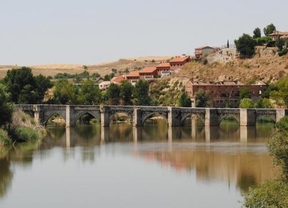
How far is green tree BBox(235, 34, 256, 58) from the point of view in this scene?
382 ft

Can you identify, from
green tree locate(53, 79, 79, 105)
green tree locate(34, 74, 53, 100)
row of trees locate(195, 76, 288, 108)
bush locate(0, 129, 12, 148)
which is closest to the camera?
bush locate(0, 129, 12, 148)

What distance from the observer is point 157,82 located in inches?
4626

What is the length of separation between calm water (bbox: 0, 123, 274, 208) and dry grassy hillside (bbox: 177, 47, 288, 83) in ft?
141

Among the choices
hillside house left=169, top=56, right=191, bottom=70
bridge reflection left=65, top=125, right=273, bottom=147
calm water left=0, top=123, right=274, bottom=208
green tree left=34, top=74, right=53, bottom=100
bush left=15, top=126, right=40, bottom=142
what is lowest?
calm water left=0, top=123, right=274, bottom=208

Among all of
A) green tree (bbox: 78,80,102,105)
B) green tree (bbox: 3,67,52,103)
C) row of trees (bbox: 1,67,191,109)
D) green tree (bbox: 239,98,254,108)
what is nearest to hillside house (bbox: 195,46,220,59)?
row of trees (bbox: 1,67,191,109)

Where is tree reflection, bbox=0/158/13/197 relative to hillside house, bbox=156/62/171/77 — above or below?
below

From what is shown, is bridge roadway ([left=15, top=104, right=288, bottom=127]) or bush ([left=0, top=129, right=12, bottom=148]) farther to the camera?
bridge roadway ([left=15, top=104, right=288, bottom=127])

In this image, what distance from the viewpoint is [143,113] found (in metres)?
80.3

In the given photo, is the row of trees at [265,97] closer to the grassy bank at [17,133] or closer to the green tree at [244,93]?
the green tree at [244,93]

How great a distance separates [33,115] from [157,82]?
41.8m

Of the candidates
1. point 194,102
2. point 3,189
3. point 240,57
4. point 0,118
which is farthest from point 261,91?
point 3,189

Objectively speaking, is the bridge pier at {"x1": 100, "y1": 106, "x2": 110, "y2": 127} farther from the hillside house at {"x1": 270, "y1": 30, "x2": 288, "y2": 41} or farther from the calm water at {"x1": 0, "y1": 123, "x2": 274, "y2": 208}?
the hillside house at {"x1": 270, "y1": 30, "x2": 288, "y2": 41}

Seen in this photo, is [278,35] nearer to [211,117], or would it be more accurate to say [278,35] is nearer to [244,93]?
[244,93]

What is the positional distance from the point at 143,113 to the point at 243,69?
3780 cm
